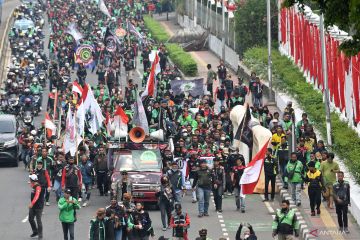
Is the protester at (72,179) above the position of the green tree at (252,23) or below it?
below

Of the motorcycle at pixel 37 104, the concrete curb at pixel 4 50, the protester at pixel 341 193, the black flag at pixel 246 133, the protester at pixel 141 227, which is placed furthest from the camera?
the concrete curb at pixel 4 50

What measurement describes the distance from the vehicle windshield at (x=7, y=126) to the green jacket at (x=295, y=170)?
12454 mm

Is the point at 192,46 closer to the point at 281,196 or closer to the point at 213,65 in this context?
the point at 213,65

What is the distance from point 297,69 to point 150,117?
1351 centimetres

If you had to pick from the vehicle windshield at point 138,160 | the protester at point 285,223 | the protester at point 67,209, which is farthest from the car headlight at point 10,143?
the protester at point 285,223

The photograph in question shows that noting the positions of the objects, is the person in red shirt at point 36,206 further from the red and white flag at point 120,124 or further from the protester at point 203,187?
the red and white flag at point 120,124

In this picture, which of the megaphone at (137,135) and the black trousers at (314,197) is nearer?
the black trousers at (314,197)

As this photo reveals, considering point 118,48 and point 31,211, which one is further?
point 118,48

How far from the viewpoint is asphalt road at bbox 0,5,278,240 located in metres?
34.2

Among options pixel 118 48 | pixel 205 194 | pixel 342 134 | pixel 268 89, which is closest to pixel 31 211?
pixel 205 194

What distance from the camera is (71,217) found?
1268 inches

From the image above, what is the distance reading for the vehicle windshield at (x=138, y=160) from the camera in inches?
1474

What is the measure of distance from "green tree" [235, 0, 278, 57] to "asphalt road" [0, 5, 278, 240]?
26.3 metres

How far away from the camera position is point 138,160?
124 ft
